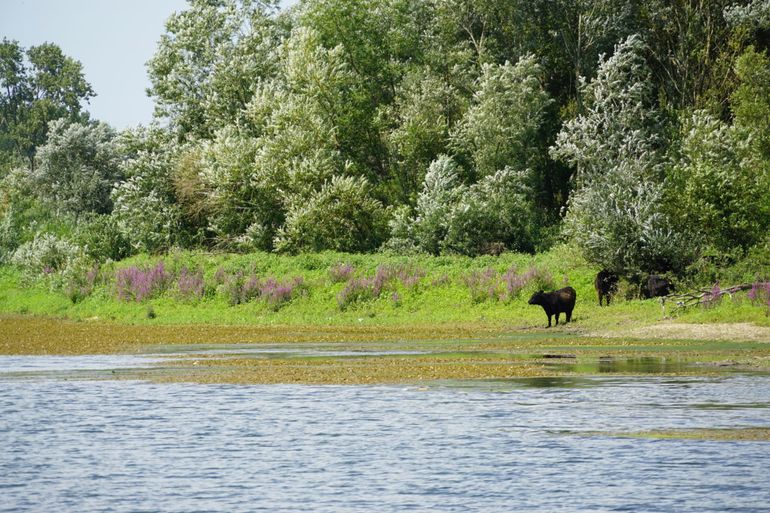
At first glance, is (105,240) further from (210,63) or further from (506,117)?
(506,117)

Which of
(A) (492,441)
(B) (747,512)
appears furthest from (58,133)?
(B) (747,512)

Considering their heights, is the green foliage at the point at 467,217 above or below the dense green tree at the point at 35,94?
below

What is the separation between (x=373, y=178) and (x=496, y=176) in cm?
1193

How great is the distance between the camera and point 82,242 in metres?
68.2

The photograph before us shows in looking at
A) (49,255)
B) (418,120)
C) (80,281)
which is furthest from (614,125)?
(49,255)

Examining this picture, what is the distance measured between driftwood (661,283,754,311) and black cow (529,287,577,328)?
11.3 feet

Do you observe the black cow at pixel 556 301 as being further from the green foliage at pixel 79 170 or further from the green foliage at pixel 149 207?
the green foliage at pixel 79 170

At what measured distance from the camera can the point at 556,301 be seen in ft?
132

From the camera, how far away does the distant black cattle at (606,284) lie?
140 ft

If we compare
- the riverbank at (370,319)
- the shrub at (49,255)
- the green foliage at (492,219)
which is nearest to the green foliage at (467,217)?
the green foliage at (492,219)

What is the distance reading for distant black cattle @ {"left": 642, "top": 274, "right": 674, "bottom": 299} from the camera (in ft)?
134

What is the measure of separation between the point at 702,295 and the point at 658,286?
12.3ft

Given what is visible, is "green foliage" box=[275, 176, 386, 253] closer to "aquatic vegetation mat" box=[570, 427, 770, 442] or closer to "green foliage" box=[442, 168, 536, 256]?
"green foliage" box=[442, 168, 536, 256]

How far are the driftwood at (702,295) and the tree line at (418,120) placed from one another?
42.2 ft
